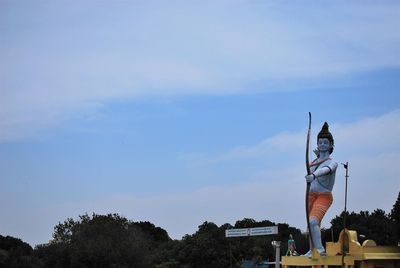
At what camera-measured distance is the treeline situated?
217 ft

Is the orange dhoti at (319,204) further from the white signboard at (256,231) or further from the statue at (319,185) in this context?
the white signboard at (256,231)

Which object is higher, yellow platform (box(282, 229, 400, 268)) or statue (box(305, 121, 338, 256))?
statue (box(305, 121, 338, 256))

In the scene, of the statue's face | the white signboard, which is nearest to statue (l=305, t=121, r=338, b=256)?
the statue's face

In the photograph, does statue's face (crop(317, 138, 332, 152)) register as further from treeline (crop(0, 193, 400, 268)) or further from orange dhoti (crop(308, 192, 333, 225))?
treeline (crop(0, 193, 400, 268))

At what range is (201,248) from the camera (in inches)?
3223

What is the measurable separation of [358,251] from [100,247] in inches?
1369

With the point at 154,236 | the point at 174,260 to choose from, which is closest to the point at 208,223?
the point at 174,260

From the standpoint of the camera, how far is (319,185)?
35.5 meters

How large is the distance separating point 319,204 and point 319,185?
85 centimetres

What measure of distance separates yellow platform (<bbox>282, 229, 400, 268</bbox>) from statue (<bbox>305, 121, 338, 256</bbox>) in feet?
1.47

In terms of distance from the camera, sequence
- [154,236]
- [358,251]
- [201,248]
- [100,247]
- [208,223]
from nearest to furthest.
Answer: [358,251]
[100,247]
[201,248]
[208,223]
[154,236]

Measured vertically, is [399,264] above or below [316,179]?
below

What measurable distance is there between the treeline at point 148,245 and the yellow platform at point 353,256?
17453 millimetres

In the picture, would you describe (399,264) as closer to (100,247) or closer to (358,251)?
(358,251)
